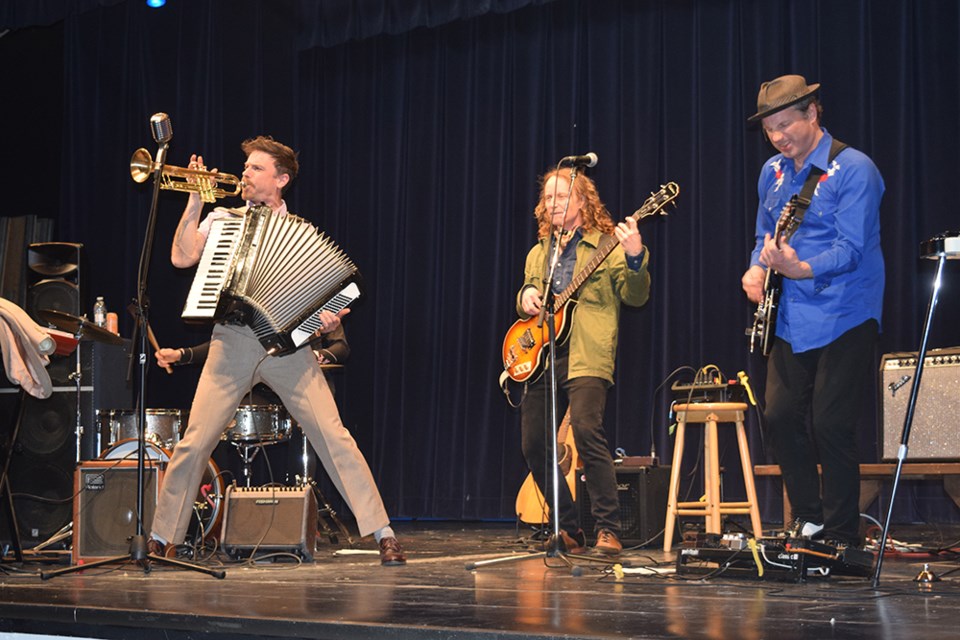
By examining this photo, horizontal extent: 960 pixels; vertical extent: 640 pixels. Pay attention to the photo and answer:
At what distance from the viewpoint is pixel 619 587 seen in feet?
11.5

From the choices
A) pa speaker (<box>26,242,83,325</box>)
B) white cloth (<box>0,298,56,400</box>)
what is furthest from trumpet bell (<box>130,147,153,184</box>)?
pa speaker (<box>26,242,83,325</box>)

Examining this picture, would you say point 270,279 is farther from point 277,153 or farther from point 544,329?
point 544,329

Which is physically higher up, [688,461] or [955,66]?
A: [955,66]

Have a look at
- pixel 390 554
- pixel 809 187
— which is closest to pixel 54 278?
pixel 390 554

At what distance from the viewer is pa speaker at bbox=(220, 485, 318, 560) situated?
4.84 metres

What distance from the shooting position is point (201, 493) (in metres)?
5.96

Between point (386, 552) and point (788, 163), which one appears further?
point (386, 552)

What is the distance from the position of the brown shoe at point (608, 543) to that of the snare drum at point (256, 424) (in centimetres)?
201

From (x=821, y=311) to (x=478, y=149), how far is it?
14.4 ft

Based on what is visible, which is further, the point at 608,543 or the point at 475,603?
the point at 608,543

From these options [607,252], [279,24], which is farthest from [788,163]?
[279,24]

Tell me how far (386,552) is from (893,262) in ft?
12.3

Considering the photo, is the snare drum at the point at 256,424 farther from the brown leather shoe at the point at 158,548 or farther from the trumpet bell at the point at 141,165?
the trumpet bell at the point at 141,165

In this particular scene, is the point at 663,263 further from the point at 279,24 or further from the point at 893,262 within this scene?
the point at 279,24
